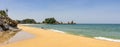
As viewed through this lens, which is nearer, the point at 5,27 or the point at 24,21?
the point at 5,27

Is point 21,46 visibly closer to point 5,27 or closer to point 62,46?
point 62,46

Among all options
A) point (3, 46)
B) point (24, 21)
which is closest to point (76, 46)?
point (3, 46)

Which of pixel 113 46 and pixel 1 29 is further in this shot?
pixel 1 29

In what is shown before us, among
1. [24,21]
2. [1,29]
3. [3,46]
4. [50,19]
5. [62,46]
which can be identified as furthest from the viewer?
[24,21]

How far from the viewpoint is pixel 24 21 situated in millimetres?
161750

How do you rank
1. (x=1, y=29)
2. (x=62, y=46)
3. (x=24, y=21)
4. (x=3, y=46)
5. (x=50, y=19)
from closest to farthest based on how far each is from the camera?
(x=3, y=46) < (x=62, y=46) < (x=1, y=29) < (x=50, y=19) < (x=24, y=21)

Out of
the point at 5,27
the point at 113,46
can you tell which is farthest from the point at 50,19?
the point at 113,46

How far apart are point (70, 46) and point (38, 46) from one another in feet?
5.63

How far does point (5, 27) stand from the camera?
76.5ft

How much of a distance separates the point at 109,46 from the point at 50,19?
136 meters

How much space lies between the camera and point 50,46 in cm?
1129

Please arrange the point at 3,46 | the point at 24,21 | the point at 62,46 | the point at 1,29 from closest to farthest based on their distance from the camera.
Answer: the point at 3,46 → the point at 62,46 → the point at 1,29 → the point at 24,21

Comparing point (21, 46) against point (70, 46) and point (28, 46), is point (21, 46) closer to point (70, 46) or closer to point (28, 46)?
point (28, 46)

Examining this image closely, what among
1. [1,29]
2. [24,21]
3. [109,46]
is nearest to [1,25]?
[1,29]
